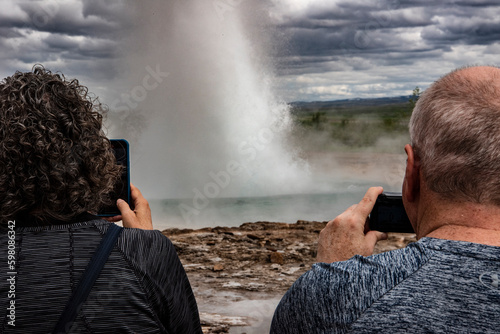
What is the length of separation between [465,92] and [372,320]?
633 mm

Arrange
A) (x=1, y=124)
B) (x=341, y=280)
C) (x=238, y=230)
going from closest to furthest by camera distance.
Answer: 1. (x=341, y=280)
2. (x=1, y=124)
3. (x=238, y=230)

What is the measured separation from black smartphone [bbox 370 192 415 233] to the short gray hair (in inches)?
13.5

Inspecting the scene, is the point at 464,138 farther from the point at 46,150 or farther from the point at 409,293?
the point at 46,150

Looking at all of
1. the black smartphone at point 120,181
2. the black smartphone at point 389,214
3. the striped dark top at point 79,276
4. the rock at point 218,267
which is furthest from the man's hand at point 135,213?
the rock at point 218,267

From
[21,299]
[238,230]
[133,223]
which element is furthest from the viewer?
[238,230]

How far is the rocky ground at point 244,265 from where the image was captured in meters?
5.43

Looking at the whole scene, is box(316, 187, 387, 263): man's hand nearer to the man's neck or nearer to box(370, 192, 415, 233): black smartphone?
box(370, 192, 415, 233): black smartphone

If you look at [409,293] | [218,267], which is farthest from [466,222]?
[218,267]

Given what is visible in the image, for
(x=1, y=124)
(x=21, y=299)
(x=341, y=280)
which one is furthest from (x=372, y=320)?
(x=1, y=124)

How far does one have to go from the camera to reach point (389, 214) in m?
1.79

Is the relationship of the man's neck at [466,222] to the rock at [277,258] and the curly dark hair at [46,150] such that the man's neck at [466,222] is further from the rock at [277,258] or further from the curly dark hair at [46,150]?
the rock at [277,258]

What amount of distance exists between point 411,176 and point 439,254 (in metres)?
0.31

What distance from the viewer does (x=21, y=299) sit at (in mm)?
1429

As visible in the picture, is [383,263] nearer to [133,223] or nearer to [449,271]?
[449,271]
